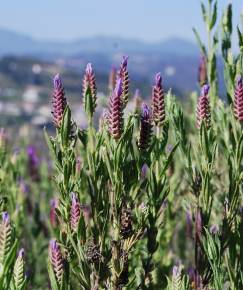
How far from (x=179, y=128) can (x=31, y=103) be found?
321 ft

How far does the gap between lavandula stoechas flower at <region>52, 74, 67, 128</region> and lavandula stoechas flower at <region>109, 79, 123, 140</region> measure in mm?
172

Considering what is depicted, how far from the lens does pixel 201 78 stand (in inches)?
123

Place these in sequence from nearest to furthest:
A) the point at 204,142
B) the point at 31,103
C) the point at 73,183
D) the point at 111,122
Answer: the point at 111,122 < the point at 73,183 < the point at 204,142 < the point at 31,103

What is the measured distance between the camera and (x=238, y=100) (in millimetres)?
2012

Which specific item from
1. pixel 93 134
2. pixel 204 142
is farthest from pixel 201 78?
pixel 93 134

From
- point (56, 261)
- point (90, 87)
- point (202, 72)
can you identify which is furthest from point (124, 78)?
point (202, 72)

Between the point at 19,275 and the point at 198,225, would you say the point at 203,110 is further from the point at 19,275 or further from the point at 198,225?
the point at 19,275

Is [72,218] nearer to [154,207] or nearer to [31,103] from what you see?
[154,207]

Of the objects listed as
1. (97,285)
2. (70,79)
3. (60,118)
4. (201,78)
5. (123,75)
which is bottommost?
(97,285)

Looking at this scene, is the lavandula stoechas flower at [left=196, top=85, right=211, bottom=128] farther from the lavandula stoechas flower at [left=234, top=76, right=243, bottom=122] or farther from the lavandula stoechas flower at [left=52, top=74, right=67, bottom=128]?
the lavandula stoechas flower at [left=52, top=74, right=67, bottom=128]

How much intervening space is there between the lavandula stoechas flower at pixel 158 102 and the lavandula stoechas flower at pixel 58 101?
0.32 metres

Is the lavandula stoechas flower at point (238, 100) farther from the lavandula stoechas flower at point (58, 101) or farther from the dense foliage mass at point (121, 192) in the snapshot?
the lavandula stoechas flower at point (58, 101)

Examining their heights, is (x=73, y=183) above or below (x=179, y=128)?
below

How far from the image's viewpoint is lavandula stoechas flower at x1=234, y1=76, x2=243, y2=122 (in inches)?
78.0
